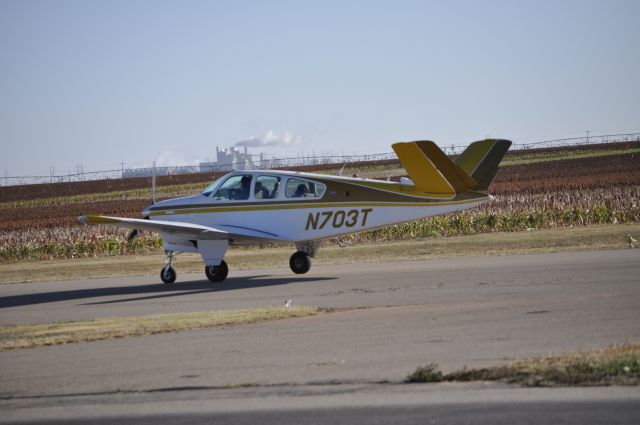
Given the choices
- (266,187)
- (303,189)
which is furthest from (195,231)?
(303,189)

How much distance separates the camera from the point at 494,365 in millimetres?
10242

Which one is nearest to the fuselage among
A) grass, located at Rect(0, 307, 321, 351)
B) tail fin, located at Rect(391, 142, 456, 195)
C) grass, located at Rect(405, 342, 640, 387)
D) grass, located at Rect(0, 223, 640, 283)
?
tail fin, located at Rect(391, 142, 456, 195)

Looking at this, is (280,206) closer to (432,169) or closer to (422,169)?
(422,169)

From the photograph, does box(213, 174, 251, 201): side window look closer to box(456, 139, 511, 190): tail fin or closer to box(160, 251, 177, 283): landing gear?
box(160, 251, 177, 283): landing gear

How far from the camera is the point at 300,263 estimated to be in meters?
23.2

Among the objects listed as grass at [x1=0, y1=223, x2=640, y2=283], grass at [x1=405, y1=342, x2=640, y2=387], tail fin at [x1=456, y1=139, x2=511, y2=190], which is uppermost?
tail fin at [x1=456, y1=139, x2=511, y2=190]

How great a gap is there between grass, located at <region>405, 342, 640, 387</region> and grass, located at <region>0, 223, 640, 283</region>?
14889 millimetres

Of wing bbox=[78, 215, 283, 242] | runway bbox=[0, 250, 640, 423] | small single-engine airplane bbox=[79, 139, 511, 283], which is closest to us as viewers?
runway bbox=[0, 250, 640, 423]

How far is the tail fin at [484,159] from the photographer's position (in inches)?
865

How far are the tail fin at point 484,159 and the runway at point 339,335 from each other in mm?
2181

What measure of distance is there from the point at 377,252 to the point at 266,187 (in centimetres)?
667

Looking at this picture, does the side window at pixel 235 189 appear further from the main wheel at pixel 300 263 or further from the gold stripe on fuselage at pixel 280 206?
the main wheel at pixel 300 263

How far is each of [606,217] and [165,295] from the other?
62.9ft

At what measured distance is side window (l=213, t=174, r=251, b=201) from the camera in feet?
74.9
